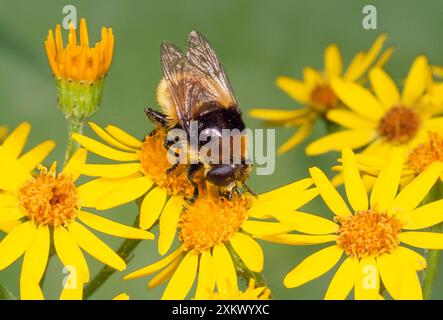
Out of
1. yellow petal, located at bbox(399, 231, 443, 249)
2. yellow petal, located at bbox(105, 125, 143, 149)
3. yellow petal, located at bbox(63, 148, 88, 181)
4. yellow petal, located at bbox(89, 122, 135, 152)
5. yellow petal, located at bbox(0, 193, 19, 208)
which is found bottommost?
yellow petal, located at bbox(399, 231, 443, 249)

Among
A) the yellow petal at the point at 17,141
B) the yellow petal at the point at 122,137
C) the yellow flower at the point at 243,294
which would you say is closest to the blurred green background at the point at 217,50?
the yellow petal at the point at 17,141

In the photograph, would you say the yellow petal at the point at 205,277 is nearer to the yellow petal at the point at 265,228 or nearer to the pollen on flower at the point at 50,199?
the yellow petal at the point at 265,228

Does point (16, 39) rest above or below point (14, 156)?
above

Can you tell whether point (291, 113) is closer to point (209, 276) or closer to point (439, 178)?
point (439, 178)

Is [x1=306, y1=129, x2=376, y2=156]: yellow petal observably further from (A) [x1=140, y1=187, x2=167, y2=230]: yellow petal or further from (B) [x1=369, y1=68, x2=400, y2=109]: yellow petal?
(A) [x1=140, y1=187, x2=167, y2=230]: yellow petal

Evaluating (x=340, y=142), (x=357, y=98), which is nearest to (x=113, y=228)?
(x=340, y=142)

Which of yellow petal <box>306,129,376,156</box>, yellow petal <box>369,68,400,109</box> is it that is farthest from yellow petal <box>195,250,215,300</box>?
yellow petal <box>369,68,400,109</box>

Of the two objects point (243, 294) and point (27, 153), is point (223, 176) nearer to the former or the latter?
point (243, 294)

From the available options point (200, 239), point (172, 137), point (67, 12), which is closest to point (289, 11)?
point (67, 12)
